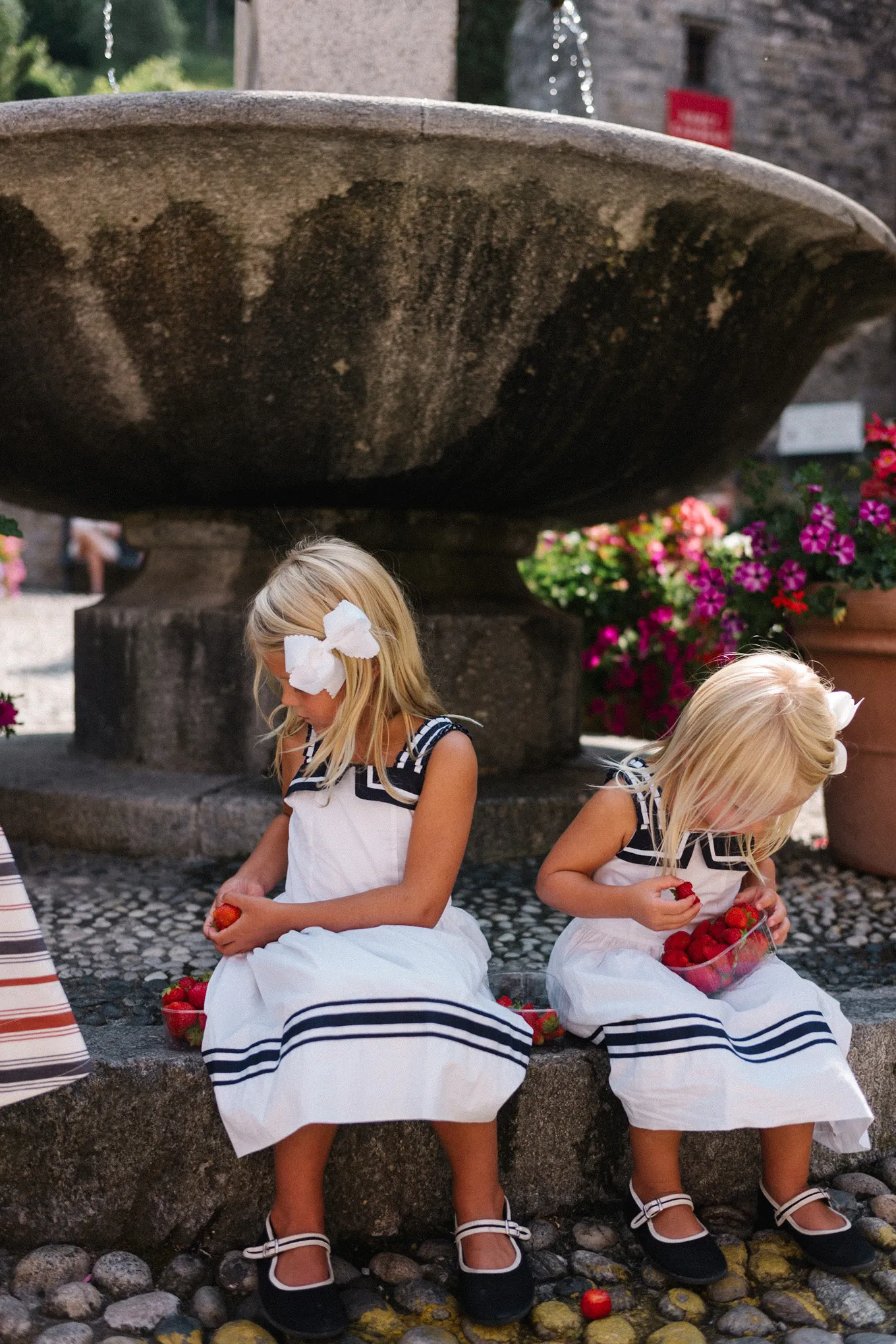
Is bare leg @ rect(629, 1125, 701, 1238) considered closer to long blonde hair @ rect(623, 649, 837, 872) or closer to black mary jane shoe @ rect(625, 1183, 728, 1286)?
black mary jane shoe @ rect(625, 1183, 728, 1286)

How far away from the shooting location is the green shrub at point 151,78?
25.2 metres

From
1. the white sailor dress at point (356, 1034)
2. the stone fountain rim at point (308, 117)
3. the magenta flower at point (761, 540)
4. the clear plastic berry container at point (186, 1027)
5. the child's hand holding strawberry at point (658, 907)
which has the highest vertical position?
the stone fountain rim at point (308, 117)

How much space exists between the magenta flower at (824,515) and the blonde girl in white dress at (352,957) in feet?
3.86

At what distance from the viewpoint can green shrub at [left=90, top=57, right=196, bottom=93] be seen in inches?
990

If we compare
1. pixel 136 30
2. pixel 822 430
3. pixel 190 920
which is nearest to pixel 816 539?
pixel 190 920

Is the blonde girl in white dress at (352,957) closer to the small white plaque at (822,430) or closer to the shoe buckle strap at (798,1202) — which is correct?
the shoe buckle strap at (798,1202)


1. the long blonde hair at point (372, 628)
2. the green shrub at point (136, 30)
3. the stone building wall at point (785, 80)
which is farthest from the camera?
the green shrub at point (136, 30)

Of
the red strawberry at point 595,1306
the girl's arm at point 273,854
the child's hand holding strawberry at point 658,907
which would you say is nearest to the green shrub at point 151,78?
the girl's arm at point 273,854

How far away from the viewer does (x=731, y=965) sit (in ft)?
5.07

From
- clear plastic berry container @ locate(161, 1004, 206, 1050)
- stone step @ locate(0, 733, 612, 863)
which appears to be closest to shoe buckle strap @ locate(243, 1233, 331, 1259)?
clear plastic berry container @ locate(161, 1004, 206, 1050)

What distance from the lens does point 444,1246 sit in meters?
1.41

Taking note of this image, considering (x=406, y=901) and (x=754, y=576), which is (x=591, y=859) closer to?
(x=406, y=901)

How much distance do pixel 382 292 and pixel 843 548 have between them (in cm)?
106

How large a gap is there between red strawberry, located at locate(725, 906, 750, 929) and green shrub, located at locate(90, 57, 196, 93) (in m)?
25.9
